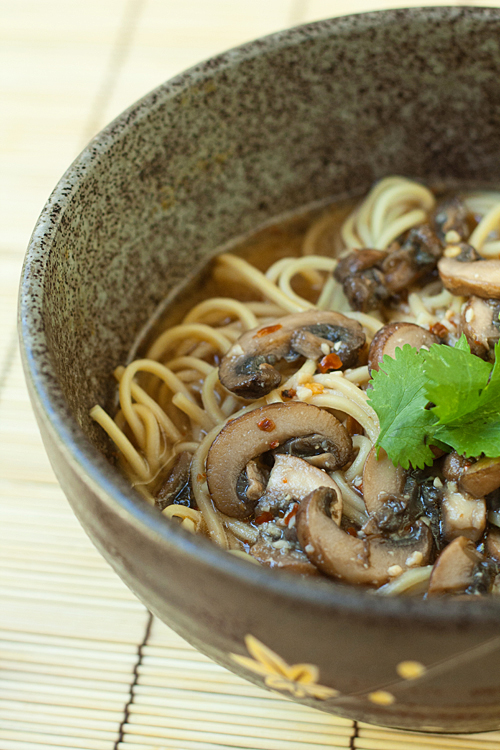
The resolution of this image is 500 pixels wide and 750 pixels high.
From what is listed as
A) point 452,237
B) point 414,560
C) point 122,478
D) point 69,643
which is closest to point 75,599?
point 69,643

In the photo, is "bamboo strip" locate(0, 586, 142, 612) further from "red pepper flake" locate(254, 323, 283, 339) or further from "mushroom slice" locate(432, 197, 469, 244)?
"mushroom slice" locate(432, 197, 469, 244)

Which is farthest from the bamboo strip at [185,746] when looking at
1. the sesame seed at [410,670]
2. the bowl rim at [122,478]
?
the sesame seed at [410,670]

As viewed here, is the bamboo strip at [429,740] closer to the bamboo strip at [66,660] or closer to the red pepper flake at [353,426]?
the bamboo strip at [66,660]

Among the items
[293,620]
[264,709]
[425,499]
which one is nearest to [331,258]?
[425,499]

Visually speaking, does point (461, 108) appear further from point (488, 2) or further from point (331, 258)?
point (488, 2)

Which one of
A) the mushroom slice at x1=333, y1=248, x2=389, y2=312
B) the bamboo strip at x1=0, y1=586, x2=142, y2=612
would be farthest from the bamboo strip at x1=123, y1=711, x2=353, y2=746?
the mushroom slice at x1=333, y1=248, x2=389, y2=312

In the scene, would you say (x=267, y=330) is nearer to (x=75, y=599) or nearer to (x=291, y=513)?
(x=291, y=513)
